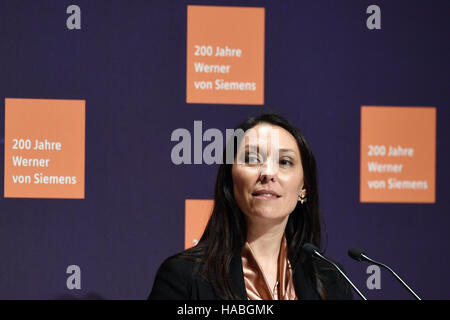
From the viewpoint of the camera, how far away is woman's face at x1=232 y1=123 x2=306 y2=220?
178 cm

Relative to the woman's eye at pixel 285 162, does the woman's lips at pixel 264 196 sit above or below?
below

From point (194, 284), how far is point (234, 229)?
0.25 meters

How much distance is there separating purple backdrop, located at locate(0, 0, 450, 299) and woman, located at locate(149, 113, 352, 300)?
60cm

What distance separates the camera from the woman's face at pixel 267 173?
1.78 m

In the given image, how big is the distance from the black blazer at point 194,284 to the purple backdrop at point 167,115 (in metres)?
0.66

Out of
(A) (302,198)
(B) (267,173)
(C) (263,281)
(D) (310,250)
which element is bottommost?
(C) (263,281)

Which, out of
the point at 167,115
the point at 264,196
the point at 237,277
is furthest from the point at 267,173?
the point at 167,115

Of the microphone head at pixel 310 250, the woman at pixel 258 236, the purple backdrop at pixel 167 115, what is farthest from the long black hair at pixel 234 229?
the purple backdrop at pixel 167 115

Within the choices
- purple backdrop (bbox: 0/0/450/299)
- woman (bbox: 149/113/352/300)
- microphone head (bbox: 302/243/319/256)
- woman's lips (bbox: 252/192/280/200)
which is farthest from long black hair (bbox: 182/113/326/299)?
purple backdrop (bbox: 0/0/450/299)

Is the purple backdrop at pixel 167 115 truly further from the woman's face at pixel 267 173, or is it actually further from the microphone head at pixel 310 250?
the microphone head at pixel 310 250

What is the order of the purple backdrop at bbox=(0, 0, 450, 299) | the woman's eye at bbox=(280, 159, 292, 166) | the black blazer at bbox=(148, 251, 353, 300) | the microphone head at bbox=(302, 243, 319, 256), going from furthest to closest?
the purple backdrop at bbox=(0, 0, 450, 299) → the woman's eye at bbox=(280, 159, 292, 166) → the black blazer at bbox=(148, 251, 353, 300) → the microphone head at bbox=(302, 243, 319, 256)

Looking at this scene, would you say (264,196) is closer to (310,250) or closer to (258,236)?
(258,236)

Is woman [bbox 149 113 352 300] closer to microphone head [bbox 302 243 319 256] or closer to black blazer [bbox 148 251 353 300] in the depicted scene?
black blazer [bbox 148 251 353 300]

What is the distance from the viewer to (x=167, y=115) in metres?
2.43
